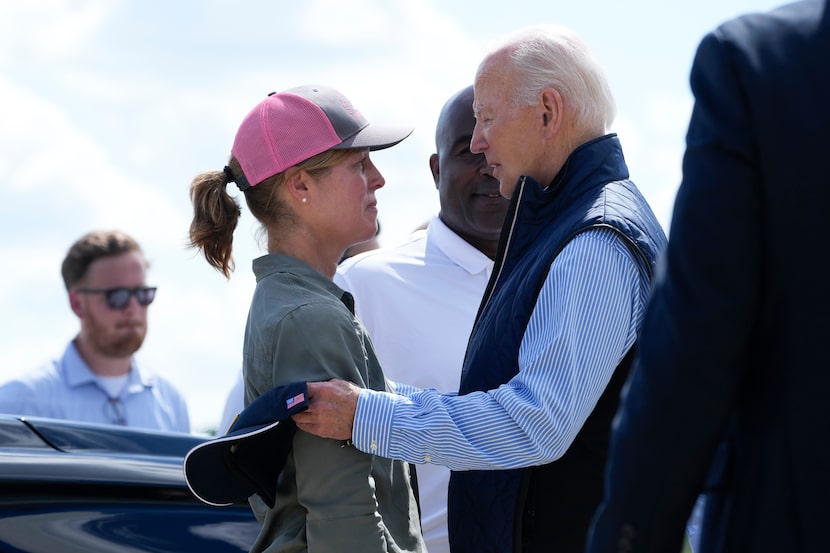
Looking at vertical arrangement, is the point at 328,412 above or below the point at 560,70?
below

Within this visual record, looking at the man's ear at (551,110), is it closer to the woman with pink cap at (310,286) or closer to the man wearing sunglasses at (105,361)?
the woman with pink cap at (310,286)

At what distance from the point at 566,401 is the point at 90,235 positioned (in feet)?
16.1

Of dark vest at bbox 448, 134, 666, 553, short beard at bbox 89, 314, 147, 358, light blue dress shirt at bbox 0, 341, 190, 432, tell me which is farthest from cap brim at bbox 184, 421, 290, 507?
short beard at bbox 89, 314, 147, 358

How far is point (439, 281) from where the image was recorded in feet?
13.7

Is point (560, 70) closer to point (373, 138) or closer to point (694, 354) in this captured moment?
point (373, 138)

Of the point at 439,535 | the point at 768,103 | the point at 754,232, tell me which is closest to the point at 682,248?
the point at 754,232

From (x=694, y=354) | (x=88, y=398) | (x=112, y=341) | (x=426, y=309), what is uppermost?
(x=694, y=354)

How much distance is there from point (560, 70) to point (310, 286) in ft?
2.62

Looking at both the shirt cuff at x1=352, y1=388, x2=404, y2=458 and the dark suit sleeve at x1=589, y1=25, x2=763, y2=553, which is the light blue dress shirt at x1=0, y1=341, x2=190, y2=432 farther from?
the dark suit sleeve at x1=589, y1=25, x2=763, y2=553

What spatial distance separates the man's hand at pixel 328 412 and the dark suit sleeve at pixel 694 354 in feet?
3.19

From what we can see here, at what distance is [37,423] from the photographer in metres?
3.39

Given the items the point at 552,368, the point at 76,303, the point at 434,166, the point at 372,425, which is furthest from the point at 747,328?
the point at 76,303

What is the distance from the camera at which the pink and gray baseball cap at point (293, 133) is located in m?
2.94

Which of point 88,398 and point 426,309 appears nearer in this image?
point 426,309
